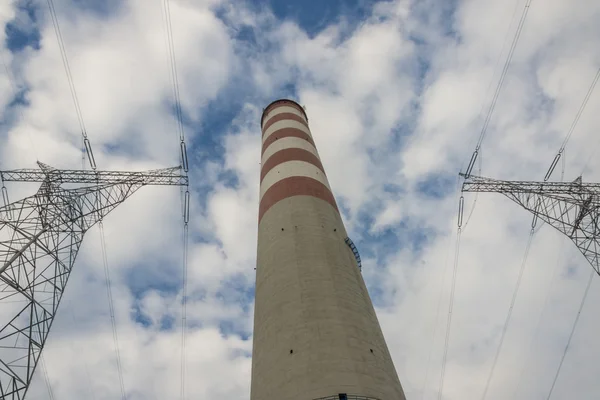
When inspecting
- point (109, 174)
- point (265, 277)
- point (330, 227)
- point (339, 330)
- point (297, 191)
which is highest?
point (109, 174)

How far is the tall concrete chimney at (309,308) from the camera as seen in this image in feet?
34.7

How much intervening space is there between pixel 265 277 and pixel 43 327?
7967 mm

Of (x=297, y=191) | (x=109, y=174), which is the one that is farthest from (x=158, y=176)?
(x=297, y=191)

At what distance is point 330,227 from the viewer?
1588 centimetres

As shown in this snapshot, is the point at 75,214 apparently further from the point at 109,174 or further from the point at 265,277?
the point at 265,277

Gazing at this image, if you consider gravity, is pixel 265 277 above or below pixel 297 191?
below

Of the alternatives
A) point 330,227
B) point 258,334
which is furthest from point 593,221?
point 258,334

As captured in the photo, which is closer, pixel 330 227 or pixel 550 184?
pixel 330 227

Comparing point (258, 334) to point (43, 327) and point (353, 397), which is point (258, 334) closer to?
point (353, 397)

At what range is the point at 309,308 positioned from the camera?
12.3 meters

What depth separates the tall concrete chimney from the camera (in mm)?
10570

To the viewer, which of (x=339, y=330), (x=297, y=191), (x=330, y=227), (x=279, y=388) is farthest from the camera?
(x=297, y=191)

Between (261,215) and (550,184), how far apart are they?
16.0m

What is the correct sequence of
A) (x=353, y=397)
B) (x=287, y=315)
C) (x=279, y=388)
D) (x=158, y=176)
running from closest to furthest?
1. (x=353, y=397)
2. (x=279, y=388)
3. (x=287, y=315)
4. (x=158, y=176)
